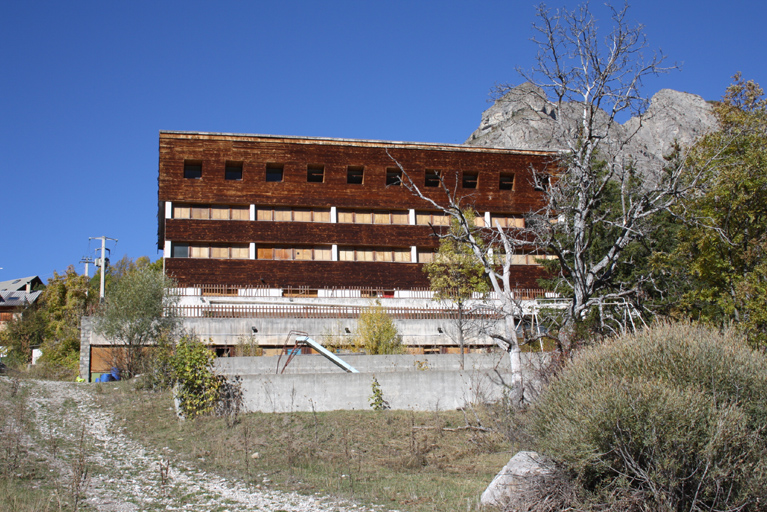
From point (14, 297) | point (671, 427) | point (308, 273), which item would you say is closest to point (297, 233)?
point (308, 273)

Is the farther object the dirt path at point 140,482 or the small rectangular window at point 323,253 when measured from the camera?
the small rectangular window at point 323,253

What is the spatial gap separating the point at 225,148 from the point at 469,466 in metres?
29.6

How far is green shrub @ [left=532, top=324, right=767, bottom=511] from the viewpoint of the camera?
7.68 metres

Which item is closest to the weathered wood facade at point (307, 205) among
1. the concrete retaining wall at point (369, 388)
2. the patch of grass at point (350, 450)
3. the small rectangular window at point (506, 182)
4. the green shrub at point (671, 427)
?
the small rectangular window at point (506, 182)

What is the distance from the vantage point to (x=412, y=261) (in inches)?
1577

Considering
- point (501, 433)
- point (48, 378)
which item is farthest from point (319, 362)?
point (48, 378)

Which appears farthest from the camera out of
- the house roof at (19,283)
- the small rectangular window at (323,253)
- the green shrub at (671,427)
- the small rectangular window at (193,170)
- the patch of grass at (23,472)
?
the house roof at (19,283)

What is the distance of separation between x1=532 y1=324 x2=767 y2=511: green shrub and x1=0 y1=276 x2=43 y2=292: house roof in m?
92.6

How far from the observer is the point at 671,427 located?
7809 millimetres

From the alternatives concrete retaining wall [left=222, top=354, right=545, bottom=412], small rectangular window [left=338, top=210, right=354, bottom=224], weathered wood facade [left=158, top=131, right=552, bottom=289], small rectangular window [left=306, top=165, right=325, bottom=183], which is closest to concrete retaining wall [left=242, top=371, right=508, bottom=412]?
concrete retaining wall [left=222, top=354, right=545, bottom=412]

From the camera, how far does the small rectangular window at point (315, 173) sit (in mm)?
39844

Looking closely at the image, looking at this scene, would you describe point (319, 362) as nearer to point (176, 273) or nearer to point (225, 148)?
point (176, 273)

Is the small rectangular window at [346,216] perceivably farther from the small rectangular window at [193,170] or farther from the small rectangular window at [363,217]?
the small rectangular window at [193,170]

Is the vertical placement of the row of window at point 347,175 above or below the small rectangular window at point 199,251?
above
